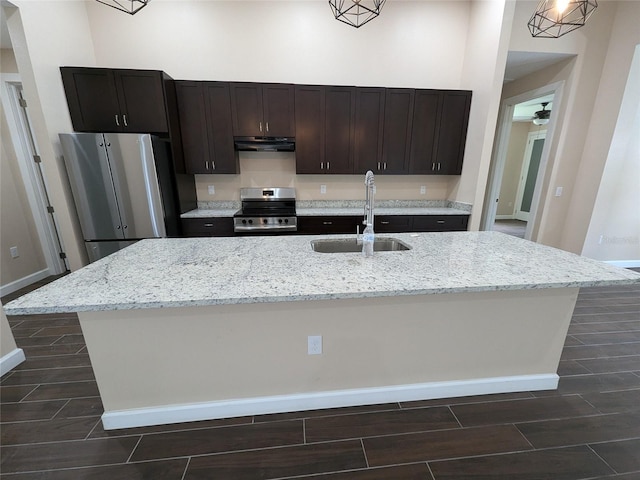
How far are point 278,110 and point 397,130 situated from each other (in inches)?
62.0

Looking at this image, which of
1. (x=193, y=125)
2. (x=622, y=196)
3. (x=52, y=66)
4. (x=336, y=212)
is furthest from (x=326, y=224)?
(x=622, y=196)

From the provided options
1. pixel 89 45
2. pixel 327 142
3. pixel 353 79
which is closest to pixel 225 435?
pixel 327 142

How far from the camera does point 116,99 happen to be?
2.93 meters

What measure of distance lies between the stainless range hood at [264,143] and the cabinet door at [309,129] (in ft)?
0.40

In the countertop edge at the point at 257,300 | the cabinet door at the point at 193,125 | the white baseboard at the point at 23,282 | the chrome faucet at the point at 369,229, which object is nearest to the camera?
the countertop edge at the point at 257,300

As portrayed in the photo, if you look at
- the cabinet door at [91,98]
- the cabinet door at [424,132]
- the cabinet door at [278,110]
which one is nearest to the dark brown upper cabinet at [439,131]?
the cabinet door at [424,132]

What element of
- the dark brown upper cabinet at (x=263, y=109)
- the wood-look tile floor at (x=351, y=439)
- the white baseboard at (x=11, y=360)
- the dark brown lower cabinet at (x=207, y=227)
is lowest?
the wood-look tile floor at (x=351, y=439)

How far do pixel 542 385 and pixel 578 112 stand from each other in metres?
3.71

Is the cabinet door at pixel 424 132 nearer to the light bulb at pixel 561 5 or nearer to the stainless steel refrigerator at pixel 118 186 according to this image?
the light bulb at pixel 561 5

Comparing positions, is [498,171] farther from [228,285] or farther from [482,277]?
[228,285]

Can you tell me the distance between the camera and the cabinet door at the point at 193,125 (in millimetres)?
3160

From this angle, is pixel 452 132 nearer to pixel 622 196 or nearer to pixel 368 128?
pixel 368 128

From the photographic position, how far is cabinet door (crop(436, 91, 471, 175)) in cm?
345

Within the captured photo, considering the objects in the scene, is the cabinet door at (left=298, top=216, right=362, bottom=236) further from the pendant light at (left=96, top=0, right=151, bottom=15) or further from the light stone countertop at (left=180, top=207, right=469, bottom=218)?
the pendant light at (left=96, top=0, right=151, bottom=15)
